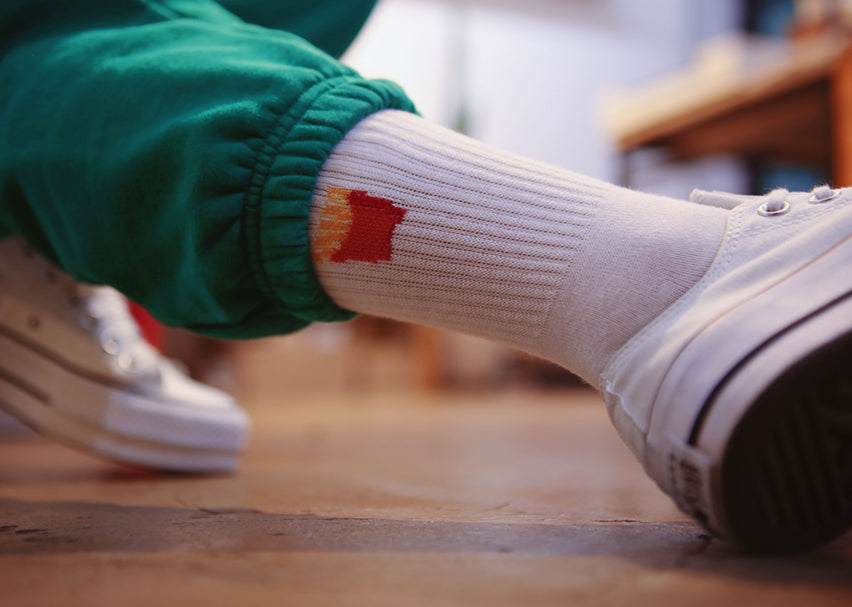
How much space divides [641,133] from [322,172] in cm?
132

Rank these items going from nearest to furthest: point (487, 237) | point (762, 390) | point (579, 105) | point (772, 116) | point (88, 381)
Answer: point (762, 390)
point (487, 237)
point (88, 381)
point (772, 116)
point (579, 105)

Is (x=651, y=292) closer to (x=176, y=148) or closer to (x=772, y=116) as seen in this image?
(x=176, y=148)

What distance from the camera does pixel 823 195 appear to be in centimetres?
34

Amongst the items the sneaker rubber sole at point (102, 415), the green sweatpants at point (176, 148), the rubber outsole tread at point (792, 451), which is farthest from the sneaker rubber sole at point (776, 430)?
the sneaker rubber sole at point (102, 415)

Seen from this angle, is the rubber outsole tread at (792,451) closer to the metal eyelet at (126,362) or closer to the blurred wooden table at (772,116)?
the metal eyelet at (126,362)

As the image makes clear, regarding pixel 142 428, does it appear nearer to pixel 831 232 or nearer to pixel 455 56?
pixel 831 232

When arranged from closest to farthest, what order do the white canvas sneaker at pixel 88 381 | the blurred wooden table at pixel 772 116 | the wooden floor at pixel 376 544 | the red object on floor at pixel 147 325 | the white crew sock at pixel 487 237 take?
the wooden floor at pixel 376 544 → the white crew sock at pixel 487 237 → the white canvas sneaker at pixel 88 381 → the blurred wooden table at pixel 772 116 → the red object on floor at pixel 147 325

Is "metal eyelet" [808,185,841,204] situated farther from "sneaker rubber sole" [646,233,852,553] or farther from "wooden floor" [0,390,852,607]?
"wooden floor" [0,390,852,607]

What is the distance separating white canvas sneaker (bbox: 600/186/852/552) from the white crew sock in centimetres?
4

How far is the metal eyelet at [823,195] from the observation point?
0.33m

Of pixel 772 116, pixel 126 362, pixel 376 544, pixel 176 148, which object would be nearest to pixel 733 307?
pixel 376 544

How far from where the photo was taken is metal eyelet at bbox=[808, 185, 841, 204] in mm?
335

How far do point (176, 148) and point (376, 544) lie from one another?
24cm

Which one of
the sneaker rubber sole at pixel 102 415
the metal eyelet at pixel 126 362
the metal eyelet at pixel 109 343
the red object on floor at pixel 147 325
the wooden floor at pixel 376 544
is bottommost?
the red object on floor at pixel 147 325
